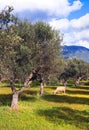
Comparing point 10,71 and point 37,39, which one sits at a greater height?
point 37,39

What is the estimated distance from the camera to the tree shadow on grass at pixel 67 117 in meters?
37.4

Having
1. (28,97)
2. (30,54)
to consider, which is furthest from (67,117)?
(28,97)

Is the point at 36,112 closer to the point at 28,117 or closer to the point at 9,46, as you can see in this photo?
the point at 28,117

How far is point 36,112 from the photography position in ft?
143

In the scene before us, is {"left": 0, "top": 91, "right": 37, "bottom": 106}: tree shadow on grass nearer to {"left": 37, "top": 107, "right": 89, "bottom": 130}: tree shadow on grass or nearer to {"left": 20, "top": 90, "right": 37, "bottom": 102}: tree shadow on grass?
{"left": 20, "top": 90, "right": 37, "bottom": 102}: tree shadow on grass

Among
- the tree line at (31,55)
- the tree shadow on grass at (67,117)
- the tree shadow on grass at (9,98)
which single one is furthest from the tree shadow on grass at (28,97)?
the tree shadow on grass at (67,117)

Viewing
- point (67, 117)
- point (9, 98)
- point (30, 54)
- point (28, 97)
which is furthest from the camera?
point (28, 97)

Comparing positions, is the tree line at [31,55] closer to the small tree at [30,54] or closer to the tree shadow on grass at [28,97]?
the small tree at [30,54]

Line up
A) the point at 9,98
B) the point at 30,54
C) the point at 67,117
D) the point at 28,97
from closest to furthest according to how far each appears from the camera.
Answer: the point at 67,117
the point at 30,54
the point at 9,98
the point at 28,97

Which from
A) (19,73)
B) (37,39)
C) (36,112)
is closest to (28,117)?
(36,112)

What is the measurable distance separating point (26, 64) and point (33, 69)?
1636 millimetres

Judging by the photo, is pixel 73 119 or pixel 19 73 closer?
pixel 73 119

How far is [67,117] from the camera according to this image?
41.7m

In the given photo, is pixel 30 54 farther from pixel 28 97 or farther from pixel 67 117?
pixel 28 97
